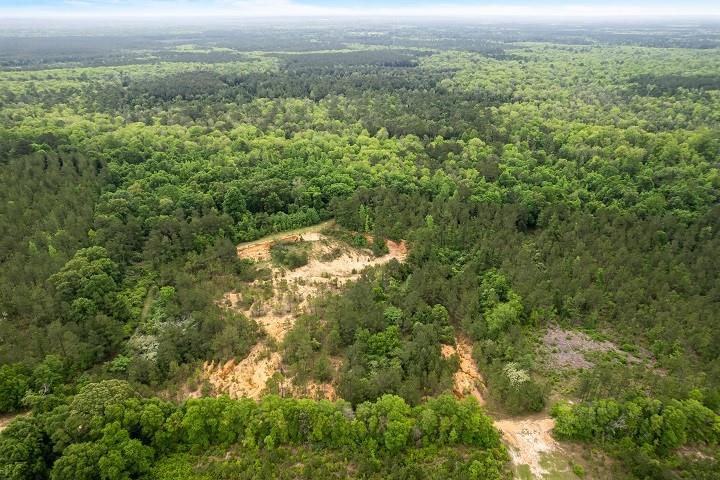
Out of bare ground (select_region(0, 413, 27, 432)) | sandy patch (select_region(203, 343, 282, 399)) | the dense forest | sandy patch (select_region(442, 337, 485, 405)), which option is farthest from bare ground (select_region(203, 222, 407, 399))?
bare ground (select_region(0, 413, 27, 432))

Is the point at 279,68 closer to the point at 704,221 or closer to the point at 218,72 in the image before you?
the point at 218,72

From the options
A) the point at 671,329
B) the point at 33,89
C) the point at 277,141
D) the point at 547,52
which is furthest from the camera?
the point at 547,52

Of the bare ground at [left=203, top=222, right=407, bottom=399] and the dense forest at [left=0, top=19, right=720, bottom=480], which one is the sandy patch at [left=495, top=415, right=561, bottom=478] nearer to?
the dense forest at [left=0, top=19, right=720, bottom=480]

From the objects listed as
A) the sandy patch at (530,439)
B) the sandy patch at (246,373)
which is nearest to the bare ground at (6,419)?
the sandy patch at (246,373)

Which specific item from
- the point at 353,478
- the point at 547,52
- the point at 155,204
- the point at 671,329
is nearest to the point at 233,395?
the point at 353,478

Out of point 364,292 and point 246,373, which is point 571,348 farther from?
point 246,373

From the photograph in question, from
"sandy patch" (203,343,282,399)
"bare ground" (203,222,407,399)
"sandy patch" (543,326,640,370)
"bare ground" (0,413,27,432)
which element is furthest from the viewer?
"sandy patch" (543,326,640,370)
